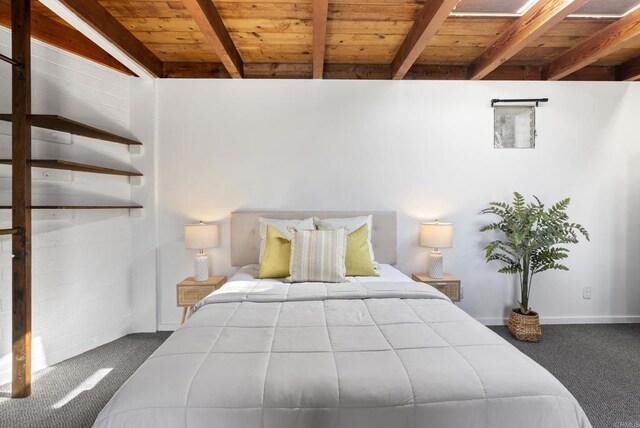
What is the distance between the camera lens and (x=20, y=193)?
6.24 ft

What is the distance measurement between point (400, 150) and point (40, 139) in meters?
3.03

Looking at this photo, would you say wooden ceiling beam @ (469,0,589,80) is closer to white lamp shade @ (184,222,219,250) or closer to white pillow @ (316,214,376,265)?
white pillow @ (316,214,376,265)

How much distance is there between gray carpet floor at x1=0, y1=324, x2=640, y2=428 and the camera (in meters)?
1.78

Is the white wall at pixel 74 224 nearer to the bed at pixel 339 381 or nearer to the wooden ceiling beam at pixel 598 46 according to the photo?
the bed at pixel 339 381

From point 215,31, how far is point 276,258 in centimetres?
172

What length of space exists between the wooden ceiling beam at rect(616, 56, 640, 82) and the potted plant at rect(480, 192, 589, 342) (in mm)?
A: 1579

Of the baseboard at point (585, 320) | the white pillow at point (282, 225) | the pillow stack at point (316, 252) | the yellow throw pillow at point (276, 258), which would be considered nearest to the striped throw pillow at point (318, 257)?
the pillow stack at point (316, 252)

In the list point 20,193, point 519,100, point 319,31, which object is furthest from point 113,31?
point 519,100

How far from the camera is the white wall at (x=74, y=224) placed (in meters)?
2.29

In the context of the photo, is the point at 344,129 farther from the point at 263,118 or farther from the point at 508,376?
the point at 508,376

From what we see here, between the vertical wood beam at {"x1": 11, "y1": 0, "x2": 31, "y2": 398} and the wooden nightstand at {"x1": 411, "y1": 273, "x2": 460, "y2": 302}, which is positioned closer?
the vertical wood beam at {"x1": 11, "y1": 0, "x2": 31, "y2": 398}

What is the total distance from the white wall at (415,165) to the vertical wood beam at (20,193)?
112 centimetres

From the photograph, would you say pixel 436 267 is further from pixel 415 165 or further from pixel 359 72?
pixel 359 72

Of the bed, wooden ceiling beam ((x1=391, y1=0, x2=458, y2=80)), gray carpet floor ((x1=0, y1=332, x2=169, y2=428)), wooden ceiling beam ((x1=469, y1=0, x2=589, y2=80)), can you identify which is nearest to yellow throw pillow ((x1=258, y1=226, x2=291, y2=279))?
the bed
